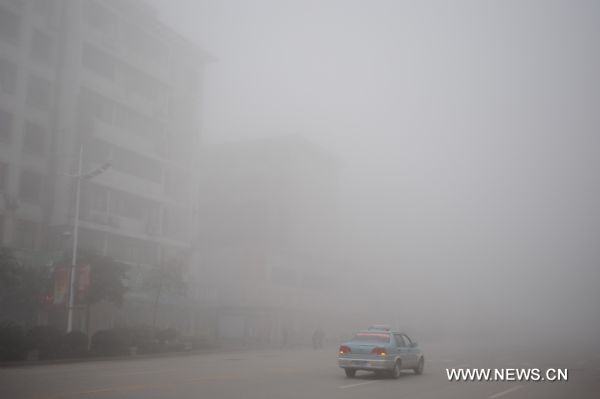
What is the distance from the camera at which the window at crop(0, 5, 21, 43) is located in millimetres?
49031

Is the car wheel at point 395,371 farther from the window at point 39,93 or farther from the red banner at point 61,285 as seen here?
the window at point 39,93

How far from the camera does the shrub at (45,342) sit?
97.0ft

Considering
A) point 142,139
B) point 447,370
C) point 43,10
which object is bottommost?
point 447,370

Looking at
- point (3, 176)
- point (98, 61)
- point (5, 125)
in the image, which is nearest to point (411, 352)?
point (3, 176)

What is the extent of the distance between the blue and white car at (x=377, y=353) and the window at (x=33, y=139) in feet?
129

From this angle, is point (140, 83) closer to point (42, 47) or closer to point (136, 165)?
point (136, 165)

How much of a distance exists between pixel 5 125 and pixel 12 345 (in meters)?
25.6

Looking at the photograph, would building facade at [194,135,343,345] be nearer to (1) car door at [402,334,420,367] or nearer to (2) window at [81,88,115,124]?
(2) window at [81,88,115,124]

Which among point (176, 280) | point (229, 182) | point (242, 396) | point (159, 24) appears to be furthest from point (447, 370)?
point (229, 182)

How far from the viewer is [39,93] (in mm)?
52438

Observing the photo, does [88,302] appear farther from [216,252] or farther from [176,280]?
[216,252]

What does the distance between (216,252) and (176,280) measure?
95.4 feet

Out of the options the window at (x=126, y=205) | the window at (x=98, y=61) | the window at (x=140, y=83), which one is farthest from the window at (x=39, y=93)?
the window at (x=126, y=205)

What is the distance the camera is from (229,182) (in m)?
91.8
